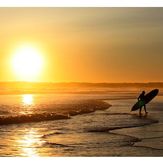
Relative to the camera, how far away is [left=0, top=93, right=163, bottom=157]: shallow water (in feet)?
13.8

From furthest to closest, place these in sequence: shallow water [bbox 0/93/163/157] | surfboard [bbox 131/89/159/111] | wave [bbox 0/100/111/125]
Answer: wave [bbox 0/100/111/125] < surfboard [bbox 131/89/159/111] < shallow water [bbox 0/93/163/157]

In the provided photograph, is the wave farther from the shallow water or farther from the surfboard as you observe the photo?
the surfboard

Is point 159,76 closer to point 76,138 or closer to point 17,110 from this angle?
point 76,138

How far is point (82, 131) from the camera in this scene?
171 inches

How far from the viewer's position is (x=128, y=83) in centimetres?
448

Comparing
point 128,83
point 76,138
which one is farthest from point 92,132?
point 128,83

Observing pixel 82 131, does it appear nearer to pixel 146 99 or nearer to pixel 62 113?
pixel 62 113

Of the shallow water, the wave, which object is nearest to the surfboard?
the shallow water

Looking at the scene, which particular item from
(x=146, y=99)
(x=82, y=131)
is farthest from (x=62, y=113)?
(x=146, y=99)

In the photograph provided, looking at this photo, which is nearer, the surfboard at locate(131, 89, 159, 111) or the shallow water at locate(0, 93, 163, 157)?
the shallow water at locate(0, 93, 163, 157)

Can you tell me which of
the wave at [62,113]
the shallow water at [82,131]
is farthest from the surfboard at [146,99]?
the wave at [62,113]
